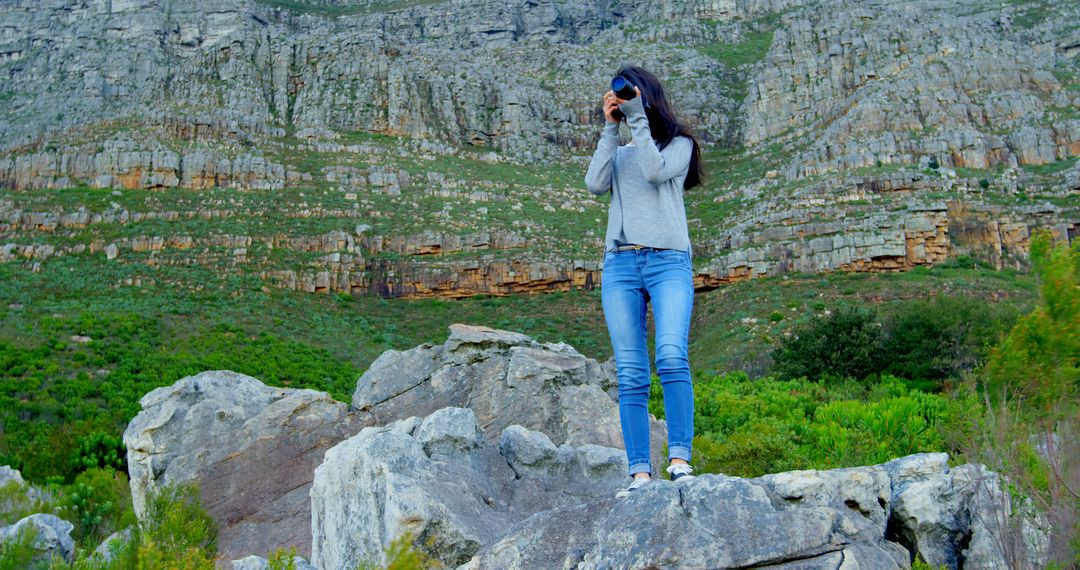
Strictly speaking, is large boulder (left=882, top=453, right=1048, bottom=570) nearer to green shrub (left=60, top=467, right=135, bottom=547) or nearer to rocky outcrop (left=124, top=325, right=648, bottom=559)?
rocky outcrop (left=124, top=325, right=648, bottom=559)

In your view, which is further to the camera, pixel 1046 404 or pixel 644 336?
pixel 644 336

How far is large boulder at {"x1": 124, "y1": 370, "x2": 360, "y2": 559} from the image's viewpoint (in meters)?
8.27

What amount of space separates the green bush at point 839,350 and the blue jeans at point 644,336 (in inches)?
649

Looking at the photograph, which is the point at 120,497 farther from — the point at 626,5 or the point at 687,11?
the point at 626,5

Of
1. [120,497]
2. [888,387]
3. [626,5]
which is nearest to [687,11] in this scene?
[626,5]

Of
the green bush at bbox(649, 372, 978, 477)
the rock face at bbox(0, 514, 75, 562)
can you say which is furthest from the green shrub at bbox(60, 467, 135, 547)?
the green bush at bbox(649, 372, 978, 477)

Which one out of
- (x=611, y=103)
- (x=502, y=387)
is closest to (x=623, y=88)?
(x=611, y=103)

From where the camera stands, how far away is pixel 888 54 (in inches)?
2322

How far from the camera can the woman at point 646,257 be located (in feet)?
13.9

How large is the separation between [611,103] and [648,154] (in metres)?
0.42

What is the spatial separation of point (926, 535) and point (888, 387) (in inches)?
485

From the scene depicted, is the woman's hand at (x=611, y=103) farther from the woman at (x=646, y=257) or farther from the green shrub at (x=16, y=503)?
the green shrub at (x=16, y=503)

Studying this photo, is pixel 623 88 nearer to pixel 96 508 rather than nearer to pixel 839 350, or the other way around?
pixel 96 508

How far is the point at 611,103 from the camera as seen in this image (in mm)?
4586
